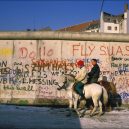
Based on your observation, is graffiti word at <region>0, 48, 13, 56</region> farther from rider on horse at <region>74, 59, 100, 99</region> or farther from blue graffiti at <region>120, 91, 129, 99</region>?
blue graffiti at <region>120, 91, 129, 99</region>

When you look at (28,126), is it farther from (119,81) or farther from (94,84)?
(119,81)

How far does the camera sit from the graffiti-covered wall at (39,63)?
15.6 meters

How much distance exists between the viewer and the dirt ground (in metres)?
10.9

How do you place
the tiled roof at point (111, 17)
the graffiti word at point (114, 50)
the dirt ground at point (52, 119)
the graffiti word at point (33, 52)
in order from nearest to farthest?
the dirt ground at point (52, 119), the graffiti word at point (33, 52), the graffiti word at point (114, 50), the tiled roof at point (111, 17)

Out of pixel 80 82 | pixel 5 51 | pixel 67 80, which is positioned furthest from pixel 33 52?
pixel 80 82

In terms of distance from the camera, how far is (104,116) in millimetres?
13008

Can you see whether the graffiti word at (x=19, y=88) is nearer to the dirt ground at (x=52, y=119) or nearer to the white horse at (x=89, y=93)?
the dirt ground at (x=52, y=119)

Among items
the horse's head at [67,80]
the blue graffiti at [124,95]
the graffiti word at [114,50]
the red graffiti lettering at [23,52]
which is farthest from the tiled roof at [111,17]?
the horse's head at [67,80]

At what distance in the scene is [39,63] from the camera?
15555mm

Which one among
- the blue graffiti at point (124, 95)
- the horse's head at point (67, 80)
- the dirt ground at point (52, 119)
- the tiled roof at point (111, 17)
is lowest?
the dirt ground at point (52, 119)

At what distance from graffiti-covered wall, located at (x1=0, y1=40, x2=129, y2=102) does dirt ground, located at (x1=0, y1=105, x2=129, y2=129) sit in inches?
51.6

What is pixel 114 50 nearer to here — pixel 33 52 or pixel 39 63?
pixel 39 63

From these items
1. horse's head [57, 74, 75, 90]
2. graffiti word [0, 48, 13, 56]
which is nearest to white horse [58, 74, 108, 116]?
horse's head [57, 74, 75, 90]

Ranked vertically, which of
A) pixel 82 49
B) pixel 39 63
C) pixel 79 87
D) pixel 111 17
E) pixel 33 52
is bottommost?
pixel 79 87
